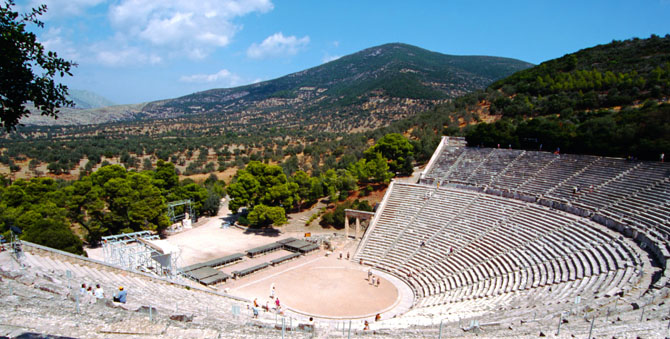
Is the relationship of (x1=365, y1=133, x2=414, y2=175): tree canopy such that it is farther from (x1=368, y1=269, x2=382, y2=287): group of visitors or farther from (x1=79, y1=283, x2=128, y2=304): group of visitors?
(x1=79, y1=283, x2=128, y2=304): group of visitors

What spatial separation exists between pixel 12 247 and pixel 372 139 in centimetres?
4966

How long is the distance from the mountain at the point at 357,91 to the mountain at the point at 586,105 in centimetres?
3010

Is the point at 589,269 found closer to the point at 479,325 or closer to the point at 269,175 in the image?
the point at 479,325

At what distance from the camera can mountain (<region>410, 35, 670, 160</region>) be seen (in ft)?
93.2

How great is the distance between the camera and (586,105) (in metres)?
46.4

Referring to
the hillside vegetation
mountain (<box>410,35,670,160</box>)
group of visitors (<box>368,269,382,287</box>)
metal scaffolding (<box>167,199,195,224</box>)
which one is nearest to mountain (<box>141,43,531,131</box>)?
the hillside vegetation

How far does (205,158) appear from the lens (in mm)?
65250

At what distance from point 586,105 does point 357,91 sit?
81178mm

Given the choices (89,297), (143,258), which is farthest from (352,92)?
(89,297)

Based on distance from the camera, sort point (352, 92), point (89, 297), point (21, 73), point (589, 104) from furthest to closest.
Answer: point (352, 92) → point (589, 104) → point (89, 297) → point (21, 73)

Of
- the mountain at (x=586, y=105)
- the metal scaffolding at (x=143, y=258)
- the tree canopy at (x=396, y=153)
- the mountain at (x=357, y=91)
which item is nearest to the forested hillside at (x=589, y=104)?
the mountain at (x=586, y=105)

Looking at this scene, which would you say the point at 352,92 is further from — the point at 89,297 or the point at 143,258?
the point at 89,297

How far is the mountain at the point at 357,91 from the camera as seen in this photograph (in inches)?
3853

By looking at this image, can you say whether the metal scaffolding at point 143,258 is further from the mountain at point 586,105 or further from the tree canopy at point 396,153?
the mountain at point 586,105
